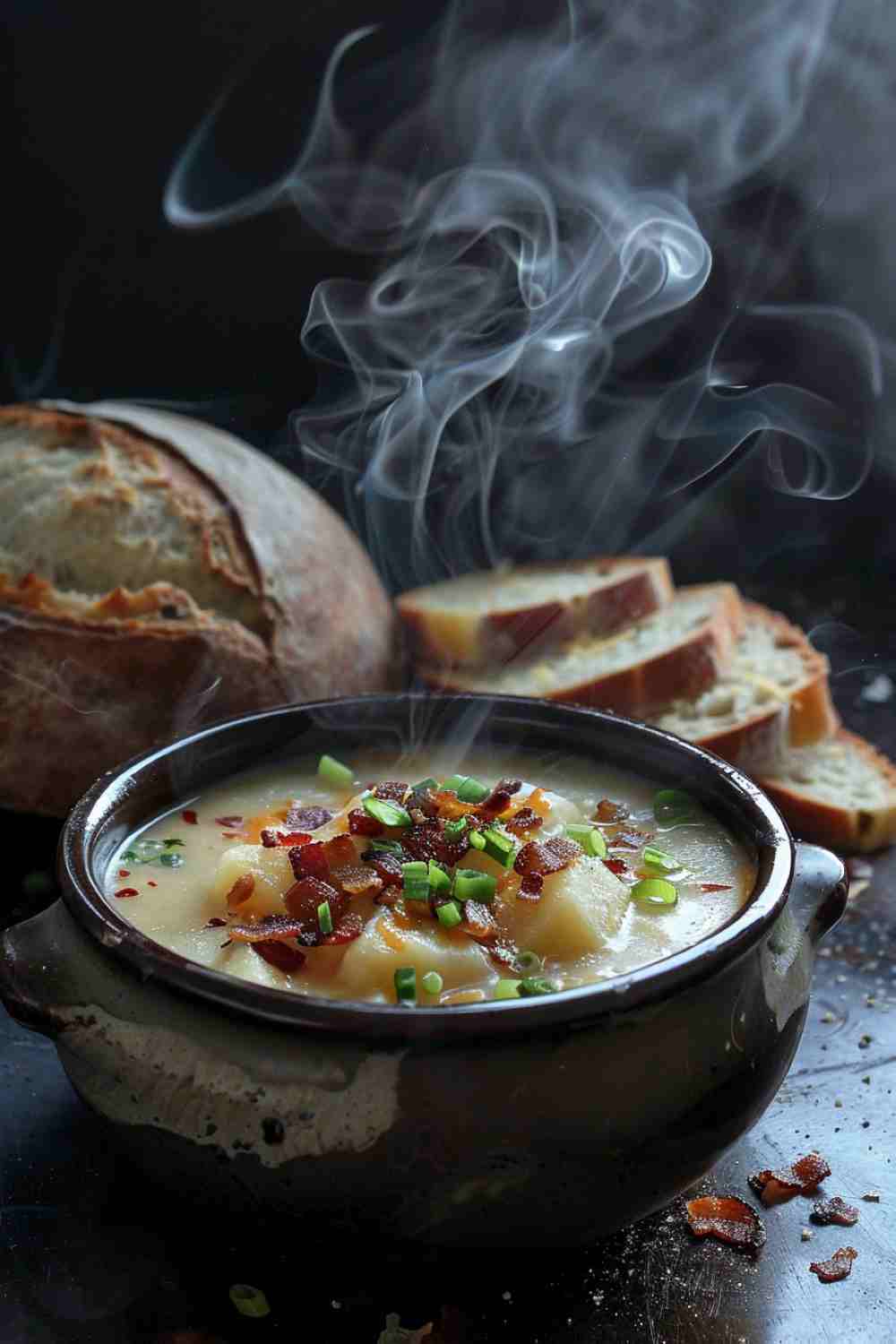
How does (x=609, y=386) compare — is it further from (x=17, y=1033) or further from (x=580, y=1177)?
(x=580, y=1177)

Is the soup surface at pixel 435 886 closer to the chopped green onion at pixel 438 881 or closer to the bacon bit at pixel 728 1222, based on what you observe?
the chopped green onion at pixel 438 881

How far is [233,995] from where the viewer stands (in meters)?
1.63

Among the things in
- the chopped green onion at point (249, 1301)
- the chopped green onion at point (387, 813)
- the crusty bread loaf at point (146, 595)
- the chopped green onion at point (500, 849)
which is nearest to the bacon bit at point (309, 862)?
the chopped green onion at point (387, 813)

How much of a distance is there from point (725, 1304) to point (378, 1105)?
57 centimetres

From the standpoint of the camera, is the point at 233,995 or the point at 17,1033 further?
the point at 17,1033

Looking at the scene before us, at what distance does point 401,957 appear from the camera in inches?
69.7

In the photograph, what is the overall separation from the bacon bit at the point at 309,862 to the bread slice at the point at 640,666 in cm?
154

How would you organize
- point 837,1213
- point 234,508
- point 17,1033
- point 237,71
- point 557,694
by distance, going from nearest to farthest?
point 837,1213, point 17,1033, point 234,508, point 557,694, point 237,71

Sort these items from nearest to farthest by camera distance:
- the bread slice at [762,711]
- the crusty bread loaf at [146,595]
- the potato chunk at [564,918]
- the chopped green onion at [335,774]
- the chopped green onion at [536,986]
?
the chopped green onion at [536,986]
the potato chunk at [564,918]
the chopped green onion at [335,774]
the crusty bread loaf at [146,595]
the bread slice at [762,711]

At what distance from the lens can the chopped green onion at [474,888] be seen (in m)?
1.88

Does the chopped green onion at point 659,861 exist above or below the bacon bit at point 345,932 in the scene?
A: below

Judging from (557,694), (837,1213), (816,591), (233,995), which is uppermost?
(233,995)

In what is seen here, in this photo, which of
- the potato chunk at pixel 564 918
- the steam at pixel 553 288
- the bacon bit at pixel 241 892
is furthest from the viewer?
the steam at pixel 553 288

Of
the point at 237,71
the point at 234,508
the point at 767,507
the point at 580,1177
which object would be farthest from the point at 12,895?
the point at 767,507
